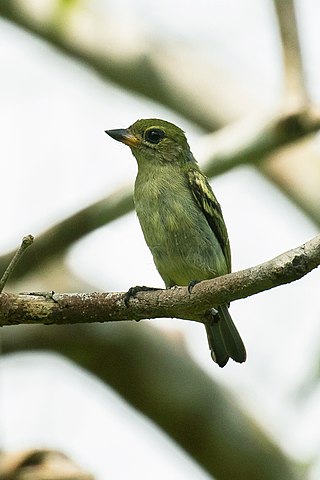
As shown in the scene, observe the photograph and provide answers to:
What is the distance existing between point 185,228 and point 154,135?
3.24 ft

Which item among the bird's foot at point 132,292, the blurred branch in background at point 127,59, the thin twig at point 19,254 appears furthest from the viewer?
the blurred branch in background at point 127,59

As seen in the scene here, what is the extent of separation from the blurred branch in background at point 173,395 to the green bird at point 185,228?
2.88 ft

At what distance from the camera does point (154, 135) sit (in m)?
6.32

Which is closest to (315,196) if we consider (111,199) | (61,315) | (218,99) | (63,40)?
(218,99)

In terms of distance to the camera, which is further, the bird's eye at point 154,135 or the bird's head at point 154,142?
the bird's eye at point 154,135

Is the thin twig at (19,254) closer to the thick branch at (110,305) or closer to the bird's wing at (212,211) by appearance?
the thick branch at (110,305)

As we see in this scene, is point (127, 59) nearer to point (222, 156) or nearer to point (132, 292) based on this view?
point (222, 156)

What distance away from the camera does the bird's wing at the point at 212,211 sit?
5.78m

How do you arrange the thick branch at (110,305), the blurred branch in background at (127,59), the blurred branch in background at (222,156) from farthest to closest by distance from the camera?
the blurred branch in background at (127,59)
the blurred branch in background at (222,156)
the thick branch at (110,305)

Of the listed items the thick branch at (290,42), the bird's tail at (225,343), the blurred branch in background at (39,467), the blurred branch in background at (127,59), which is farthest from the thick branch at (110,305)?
the blurred branch in background at (127,59)

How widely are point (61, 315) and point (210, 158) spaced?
7.72 feet

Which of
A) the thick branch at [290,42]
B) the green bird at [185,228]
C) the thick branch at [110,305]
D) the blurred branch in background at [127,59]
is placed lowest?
the thick branch at [110,305]

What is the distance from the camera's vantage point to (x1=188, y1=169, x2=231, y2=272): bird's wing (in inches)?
228

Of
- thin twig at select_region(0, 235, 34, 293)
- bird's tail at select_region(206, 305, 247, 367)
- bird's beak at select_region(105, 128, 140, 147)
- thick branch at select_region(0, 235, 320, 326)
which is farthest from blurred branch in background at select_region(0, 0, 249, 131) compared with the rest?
thin twig at select_region(0, 235, 34, 293)
